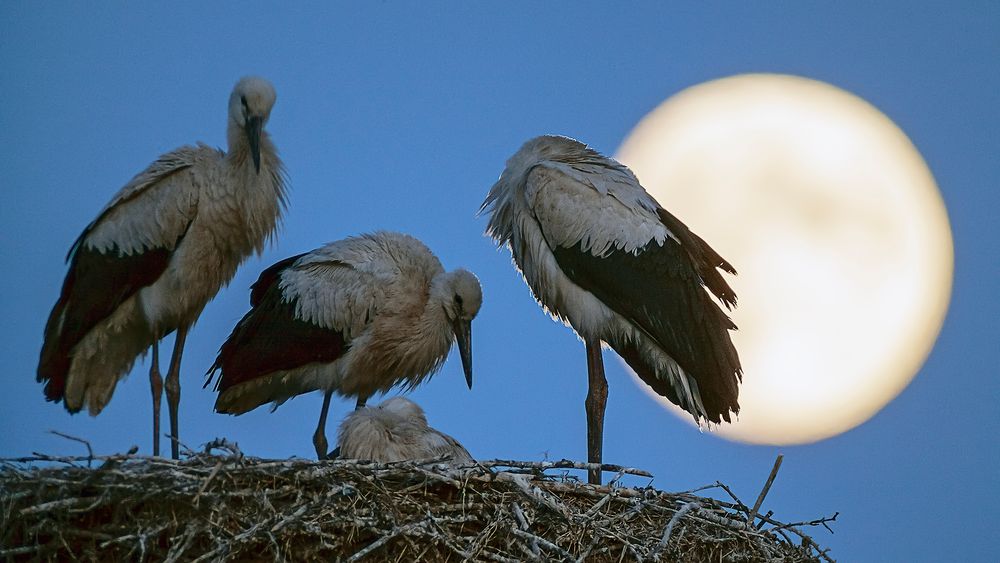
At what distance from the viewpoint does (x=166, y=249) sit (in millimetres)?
6508

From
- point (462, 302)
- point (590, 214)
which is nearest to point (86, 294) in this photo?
point (462, 302)

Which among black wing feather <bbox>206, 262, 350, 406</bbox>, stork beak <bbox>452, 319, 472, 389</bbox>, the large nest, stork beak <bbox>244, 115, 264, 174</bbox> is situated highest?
stork beak <bbox>244, 115, 264, 174</bbox>

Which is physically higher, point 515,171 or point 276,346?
point 515,171

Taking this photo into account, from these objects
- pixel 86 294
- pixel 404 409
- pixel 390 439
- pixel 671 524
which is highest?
pixel 86 294

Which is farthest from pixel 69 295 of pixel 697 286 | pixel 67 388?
pixel 697 286

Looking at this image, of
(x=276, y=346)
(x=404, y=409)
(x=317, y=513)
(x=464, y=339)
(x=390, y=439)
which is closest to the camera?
(x=317, y=513)

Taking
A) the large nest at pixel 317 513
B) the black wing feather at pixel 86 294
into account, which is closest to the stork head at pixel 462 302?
the black wing feather at pixel 86 294

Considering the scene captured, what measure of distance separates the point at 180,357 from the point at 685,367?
233cm

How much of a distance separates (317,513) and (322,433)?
2182mm

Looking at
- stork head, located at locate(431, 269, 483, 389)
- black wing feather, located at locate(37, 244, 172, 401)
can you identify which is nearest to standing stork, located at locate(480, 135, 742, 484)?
stork head, located at locate(431, 269, 483, 389)

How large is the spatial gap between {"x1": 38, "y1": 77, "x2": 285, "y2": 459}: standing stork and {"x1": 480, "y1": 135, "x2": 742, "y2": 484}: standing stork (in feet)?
4.02

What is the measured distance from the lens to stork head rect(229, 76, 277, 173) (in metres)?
6.56

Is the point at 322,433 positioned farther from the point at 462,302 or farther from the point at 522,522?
the point at 522,522

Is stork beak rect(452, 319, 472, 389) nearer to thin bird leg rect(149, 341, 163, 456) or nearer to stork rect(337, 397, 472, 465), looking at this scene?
stork rect(337, 397, 472, 465)
